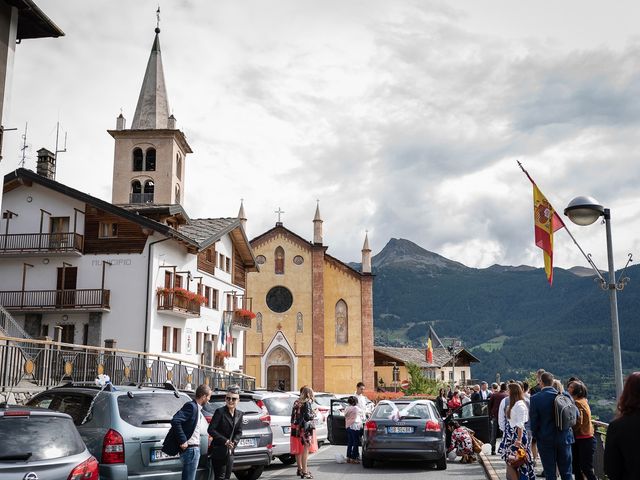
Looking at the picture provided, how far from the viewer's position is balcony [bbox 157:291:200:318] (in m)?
32.1

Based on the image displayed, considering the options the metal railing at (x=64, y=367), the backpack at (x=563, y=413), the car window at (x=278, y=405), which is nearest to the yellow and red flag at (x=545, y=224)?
the backpack at (x=563, y=413)

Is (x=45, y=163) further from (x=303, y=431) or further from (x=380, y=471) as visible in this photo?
(x=380, y=471)

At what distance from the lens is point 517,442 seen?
416 inches

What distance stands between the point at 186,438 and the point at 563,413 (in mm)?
4789

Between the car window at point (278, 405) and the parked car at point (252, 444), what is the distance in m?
1.88

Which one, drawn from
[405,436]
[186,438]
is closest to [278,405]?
[405,436]

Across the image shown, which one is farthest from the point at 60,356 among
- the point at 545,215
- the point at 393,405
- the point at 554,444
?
the point at 554,444

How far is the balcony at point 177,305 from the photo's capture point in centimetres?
3212

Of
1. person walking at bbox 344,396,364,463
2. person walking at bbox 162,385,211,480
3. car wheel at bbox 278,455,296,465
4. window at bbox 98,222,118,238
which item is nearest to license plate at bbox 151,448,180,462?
person walking at bbox 162,385,211,480

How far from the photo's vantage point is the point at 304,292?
59.6 metres

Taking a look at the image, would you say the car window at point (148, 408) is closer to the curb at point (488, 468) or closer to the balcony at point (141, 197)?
the curb at point (488, 468)

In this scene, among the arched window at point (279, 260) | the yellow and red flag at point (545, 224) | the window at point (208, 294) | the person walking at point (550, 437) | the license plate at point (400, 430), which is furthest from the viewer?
the arched window at point (279, 260)

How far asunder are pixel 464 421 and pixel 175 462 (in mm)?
9040

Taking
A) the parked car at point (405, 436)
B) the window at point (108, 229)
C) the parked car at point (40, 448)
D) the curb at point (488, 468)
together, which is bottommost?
the curb at point (488, 468)
